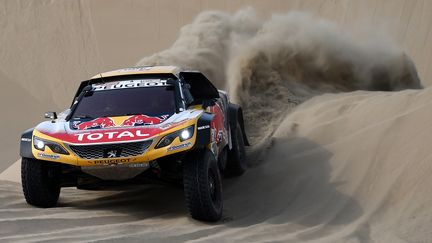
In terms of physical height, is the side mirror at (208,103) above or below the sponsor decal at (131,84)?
below

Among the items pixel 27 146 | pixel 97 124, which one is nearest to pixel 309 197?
pixel 97 124

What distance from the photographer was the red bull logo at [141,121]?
6.47 meters

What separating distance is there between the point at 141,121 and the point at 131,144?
49 cm

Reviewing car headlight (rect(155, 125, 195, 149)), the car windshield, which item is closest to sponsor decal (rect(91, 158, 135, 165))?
car headlight (rect(155, 125, 195, 149))

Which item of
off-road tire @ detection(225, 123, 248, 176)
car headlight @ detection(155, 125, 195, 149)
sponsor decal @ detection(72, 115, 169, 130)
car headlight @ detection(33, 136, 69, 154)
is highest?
car headlight @ detection(155, 125, 195, 149)

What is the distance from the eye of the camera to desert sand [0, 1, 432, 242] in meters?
5.80

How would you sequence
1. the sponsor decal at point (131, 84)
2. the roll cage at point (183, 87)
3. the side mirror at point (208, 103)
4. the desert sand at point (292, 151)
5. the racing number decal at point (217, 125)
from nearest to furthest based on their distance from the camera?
the desert sand at point (292, 151) < the racing number decal at point (217, 125) < the side mirror at point (208, 103) < the roll cage at point (183, 87) < the sponsor decal at point (131, 84)

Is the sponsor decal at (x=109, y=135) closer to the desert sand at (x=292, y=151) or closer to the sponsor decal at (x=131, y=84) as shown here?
the desert sand at (x=292, y=151)

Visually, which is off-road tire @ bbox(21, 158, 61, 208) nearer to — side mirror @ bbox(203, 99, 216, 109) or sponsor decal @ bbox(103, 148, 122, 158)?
sponsor decal @ bbox(103, 148, 122, 158)

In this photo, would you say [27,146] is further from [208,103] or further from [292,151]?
Result: [292,151]

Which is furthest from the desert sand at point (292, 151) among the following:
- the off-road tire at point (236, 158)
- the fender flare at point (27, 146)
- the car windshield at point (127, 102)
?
the car windshield at point (127, 102)

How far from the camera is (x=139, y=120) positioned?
6.57m

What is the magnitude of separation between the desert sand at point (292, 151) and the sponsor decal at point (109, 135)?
69 centimetres

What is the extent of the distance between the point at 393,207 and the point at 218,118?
6.76 ft
